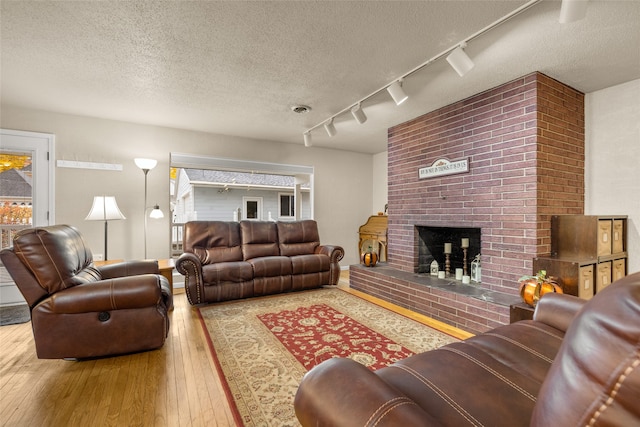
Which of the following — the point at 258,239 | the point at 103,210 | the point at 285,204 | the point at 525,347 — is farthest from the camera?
the point at 285,204

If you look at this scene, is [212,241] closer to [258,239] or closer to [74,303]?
[258,239]

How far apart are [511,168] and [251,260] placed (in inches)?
122

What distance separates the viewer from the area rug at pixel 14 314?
2928 millimetres

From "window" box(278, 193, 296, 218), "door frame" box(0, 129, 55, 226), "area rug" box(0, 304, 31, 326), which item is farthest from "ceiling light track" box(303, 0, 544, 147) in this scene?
"window" box(278, 193, 296, 218)

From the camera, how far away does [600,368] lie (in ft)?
1.61

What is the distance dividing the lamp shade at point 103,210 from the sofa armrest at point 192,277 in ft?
2.99

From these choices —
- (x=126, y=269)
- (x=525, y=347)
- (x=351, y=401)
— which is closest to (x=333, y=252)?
(x=126, y=269)

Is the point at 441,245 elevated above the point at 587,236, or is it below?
below

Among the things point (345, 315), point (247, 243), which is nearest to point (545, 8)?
point (345, 315)

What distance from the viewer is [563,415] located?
0.52m

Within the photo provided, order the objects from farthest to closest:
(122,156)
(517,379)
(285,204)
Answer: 1. (285,204)
2. (122,156)
3. (517,379)

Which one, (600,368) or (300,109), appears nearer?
(600,368)

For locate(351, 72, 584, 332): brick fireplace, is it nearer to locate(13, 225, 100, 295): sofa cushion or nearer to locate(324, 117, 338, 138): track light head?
locate(324, 117, 338, 138): track light head

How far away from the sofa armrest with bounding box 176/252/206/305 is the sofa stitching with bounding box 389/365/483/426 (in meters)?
2.84
